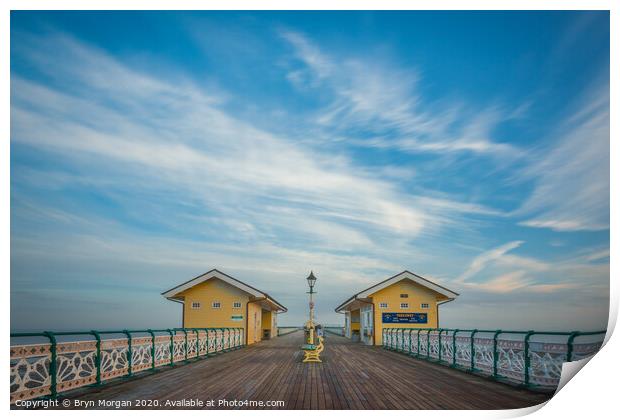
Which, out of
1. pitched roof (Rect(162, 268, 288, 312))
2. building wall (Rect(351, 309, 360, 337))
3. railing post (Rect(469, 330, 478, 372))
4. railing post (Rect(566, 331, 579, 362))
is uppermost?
pitched roof (Rect(162, 268, 288, 312))

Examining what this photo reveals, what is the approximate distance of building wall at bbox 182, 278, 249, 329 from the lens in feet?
97.5

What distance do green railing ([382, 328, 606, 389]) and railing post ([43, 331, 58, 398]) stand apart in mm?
9429

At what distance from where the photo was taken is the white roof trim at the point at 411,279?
98.7 feet

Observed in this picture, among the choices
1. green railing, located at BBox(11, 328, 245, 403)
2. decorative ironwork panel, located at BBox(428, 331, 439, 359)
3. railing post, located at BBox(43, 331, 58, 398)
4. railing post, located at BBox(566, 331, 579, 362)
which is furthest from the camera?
decorative ironwork panel, located at BBox(428, 331, 439, 359)

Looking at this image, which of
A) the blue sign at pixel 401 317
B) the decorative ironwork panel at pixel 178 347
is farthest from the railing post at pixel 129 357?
the blue sign at pixel 401 317

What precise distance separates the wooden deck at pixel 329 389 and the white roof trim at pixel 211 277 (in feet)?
46.3

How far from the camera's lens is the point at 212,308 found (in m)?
29.8

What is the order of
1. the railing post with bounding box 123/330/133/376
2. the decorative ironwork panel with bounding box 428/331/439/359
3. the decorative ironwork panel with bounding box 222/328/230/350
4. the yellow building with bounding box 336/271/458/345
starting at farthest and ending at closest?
the yellow building with bounding box 336/271/458/345 → the decorative ironwork panel with bounding box 222/328/230/350 → the decorative ironwork panel with bounding box 428/331/439/359 → the railing post with bounding box 123/330/133/376

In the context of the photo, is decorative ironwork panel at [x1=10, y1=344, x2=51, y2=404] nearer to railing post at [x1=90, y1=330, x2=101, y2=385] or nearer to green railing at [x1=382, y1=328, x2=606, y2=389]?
railing post at [x1=90, y1=330, x2=101, y2=385]

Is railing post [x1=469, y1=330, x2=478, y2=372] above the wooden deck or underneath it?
above

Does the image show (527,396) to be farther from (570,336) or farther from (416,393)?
(416,393)

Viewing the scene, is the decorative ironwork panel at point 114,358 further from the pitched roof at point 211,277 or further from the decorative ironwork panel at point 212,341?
the pitched roof at point 211,277

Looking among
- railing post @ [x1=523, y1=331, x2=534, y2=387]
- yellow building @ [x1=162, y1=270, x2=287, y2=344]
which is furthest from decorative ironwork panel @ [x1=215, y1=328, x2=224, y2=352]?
railing post @ [x1=523, y1=331, x2=534, y2=387]

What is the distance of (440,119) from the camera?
56.3 feet
